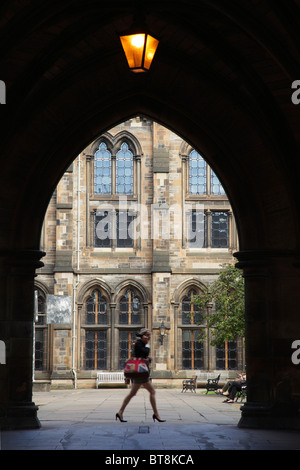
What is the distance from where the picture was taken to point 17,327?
38.5 ft

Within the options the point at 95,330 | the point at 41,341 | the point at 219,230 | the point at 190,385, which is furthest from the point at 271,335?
the point at 219,230

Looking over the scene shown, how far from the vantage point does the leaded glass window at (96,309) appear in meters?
33.0

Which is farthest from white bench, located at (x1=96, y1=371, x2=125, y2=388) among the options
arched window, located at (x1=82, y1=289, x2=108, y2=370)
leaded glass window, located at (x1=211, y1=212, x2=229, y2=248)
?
leaded glass window, located at (x1=211, y1=212, x2=229, y2=248)

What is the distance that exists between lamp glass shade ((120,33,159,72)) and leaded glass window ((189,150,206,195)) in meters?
26.1

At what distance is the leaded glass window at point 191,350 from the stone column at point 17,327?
2124cm

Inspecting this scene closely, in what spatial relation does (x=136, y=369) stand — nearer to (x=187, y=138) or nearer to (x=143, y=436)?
(x=143, y=436)

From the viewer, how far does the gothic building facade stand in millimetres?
32250

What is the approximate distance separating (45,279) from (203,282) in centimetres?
641

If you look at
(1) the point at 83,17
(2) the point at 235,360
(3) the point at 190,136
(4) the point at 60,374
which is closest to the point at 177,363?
(2) the point at 235,360

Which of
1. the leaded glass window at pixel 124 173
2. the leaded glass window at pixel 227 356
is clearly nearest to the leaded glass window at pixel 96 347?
the leaded glass window at pixel 227 356

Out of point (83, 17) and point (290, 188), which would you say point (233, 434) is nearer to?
point (290, 188)

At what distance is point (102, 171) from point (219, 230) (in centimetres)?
550

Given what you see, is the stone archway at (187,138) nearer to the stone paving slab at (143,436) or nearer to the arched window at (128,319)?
the stone paving slab at (143,436)

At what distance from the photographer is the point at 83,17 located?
33.5 feet
